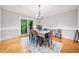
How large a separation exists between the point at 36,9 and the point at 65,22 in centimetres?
51

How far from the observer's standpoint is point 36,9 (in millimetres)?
1363

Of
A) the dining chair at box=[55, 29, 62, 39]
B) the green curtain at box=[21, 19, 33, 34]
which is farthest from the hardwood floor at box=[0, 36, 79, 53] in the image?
the green curtain at box=[21, 19, 33, 34]

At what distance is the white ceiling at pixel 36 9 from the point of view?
1337mm

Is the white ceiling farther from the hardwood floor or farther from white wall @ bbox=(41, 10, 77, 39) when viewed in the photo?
the hardwood floor

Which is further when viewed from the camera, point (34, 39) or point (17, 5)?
point (34, 39)

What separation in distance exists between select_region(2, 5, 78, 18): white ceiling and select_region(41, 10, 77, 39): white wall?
7cm

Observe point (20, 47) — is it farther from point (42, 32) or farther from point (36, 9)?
point (36, 9)

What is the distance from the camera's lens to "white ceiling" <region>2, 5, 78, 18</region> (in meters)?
1.34

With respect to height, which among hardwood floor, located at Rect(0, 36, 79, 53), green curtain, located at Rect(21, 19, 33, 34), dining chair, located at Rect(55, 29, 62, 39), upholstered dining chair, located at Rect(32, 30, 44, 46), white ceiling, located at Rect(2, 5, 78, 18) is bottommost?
hardwood floor, located at Rect(0, 36, 79, 53)

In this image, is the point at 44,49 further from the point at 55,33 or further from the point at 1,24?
the point at 1,24

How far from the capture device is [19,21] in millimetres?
1414

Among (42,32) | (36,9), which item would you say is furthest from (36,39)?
(36,9)
